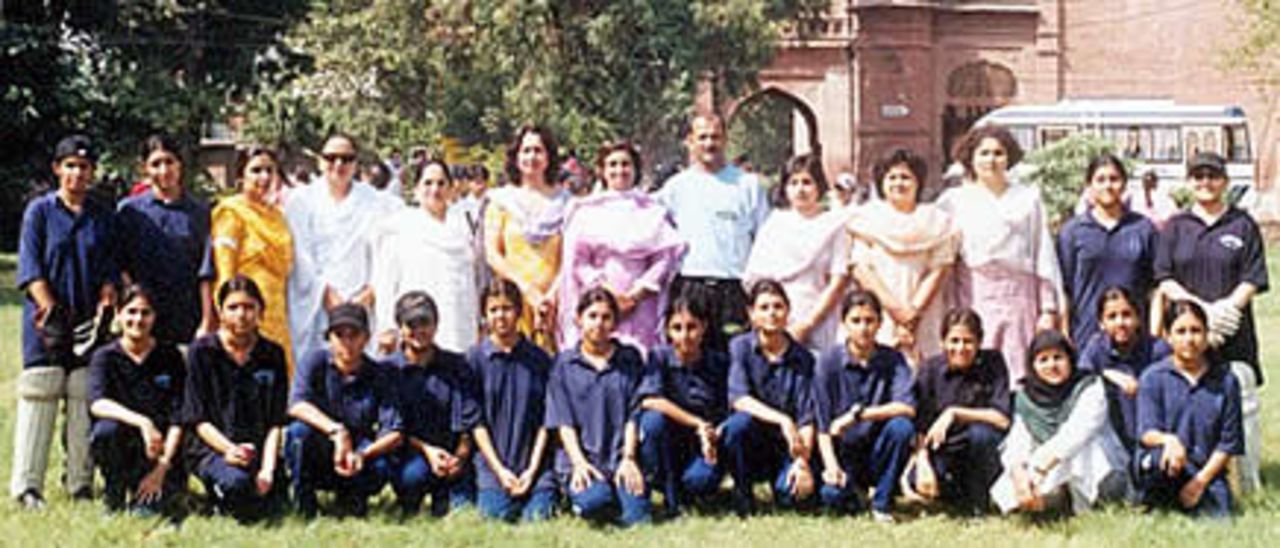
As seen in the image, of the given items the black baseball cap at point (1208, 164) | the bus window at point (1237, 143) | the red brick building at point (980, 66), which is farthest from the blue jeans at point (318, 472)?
the red brick building at point (980, 66)

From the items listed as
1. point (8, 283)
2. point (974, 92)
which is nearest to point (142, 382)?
point (8, 283)

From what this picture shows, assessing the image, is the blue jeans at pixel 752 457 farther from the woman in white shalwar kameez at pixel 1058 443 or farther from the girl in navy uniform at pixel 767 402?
the woman in white shalwar kameez at pixel 1058 443

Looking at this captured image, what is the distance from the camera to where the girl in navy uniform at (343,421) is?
5.77 m

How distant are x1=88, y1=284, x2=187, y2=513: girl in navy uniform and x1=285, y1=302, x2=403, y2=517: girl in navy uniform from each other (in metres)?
0.45

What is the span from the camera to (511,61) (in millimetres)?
24375

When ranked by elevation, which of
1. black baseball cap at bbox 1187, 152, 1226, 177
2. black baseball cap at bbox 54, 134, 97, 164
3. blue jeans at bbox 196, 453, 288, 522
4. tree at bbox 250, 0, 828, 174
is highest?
tree at bbox 250, 0, 828, 174

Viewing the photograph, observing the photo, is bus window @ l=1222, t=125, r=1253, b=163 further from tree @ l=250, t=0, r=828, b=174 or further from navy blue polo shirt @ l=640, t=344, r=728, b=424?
navy blue polo shirt @ l=640, t=344, r=728, b=424

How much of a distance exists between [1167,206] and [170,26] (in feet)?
52.7

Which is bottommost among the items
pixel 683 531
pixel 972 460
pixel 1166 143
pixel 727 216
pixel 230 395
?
pixel 683 531

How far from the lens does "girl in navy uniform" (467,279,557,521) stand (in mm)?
5867

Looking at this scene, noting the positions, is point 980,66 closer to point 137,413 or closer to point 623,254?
point 623,254

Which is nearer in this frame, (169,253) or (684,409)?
(684,409)

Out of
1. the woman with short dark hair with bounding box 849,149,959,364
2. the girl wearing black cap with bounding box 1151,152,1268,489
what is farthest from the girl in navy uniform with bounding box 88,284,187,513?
the girl wearing black cap with bounding box 1151,152,1268,489

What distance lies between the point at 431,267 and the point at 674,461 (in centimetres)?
148
